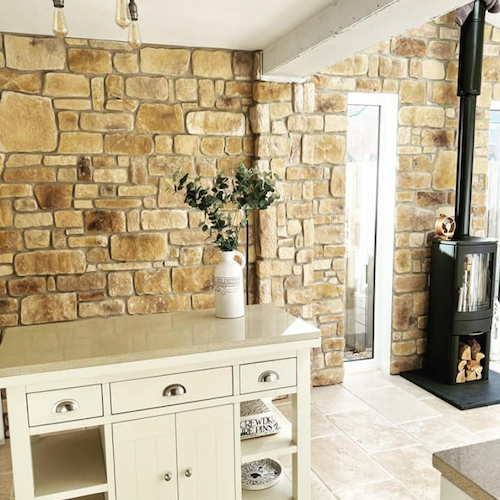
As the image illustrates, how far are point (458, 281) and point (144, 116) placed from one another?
8.49 feet

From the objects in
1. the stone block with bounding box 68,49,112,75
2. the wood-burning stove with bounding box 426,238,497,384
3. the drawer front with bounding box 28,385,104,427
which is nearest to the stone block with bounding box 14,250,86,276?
the stone block with bounding box 68,49,112,75

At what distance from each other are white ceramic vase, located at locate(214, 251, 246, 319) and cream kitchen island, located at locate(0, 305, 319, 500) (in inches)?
3.0

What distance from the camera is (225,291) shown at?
2.61 m

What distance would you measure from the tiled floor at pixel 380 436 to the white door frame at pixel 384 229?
188 mm

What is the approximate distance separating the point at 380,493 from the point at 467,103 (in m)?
2.91

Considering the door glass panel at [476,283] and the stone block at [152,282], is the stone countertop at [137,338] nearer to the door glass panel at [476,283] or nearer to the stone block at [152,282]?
the stone block at [152,282]

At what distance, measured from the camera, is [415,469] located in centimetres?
312

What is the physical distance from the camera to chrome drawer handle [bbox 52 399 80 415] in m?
2.09

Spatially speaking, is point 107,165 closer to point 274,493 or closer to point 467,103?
point 274,493

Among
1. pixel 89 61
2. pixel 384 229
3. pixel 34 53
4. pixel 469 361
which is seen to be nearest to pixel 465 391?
pixel 469 361

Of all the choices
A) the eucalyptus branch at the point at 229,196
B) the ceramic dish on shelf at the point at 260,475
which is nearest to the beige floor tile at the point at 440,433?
the ceramic dish on shelf at the point at 260,475

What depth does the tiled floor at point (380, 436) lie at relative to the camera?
295cm

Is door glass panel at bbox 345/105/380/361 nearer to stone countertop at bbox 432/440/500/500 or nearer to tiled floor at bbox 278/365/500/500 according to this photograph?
tiled floor at bbox 278/365/500/500

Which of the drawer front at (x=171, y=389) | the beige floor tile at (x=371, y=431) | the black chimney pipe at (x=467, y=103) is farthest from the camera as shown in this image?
the black chimney pipe at (x=467, y=103)
